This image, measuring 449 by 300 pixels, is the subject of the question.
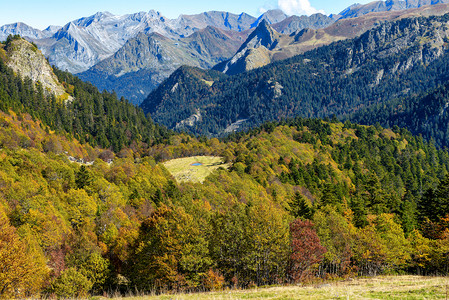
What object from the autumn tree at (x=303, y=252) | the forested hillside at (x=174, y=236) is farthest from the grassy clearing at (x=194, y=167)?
the autumn tree at (x=303, y=252)

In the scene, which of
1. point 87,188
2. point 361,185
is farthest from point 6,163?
point 361,185

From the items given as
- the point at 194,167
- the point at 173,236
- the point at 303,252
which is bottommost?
the point at 303,252

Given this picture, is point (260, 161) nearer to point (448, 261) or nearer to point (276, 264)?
point (448, 261)

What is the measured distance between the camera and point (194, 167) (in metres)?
168

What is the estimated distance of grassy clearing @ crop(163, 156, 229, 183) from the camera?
154238 millimetres

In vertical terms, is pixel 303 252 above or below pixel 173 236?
below

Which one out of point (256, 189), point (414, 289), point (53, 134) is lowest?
point (414, 289)

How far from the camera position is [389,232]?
78625 millimetres

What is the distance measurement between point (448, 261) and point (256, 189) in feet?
264

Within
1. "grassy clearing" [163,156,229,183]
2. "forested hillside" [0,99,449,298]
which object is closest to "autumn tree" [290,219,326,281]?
"forested hillside" [0,99,449,298]

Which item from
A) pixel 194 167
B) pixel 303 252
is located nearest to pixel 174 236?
pixel 303 252

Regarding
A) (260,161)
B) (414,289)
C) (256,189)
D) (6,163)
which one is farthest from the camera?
(260,161)

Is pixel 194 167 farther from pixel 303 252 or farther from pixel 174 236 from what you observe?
pixel 303 252

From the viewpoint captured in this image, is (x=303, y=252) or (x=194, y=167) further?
(x=194, y=167)
